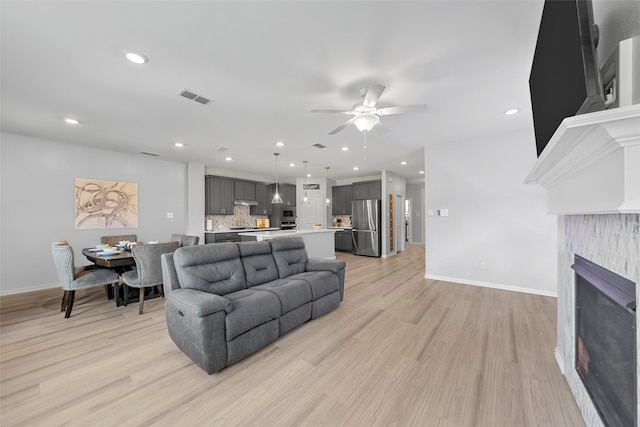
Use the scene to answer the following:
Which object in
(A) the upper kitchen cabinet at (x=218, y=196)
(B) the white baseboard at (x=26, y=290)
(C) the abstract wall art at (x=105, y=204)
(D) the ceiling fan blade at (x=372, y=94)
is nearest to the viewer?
(D) the ceiling fan blade at (x=372, y=94)

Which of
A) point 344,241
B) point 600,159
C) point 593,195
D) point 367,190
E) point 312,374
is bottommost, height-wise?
point 312,374

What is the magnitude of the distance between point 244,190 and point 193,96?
15.0ft

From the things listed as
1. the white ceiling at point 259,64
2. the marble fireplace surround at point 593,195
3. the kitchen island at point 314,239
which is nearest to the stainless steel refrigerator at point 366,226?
the kitchen island at point 314,239

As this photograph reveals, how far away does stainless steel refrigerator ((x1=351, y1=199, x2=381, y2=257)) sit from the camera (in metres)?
7.33

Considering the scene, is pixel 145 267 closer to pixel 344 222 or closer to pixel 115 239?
pixel 115 239

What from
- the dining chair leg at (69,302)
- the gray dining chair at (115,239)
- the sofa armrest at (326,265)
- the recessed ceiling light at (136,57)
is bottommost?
the dining chair leg at (69,302)

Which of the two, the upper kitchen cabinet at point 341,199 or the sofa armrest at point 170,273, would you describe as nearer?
the sofa armrest at point 170,273

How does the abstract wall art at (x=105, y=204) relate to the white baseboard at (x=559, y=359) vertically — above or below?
above

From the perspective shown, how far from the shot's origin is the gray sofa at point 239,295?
198 cm

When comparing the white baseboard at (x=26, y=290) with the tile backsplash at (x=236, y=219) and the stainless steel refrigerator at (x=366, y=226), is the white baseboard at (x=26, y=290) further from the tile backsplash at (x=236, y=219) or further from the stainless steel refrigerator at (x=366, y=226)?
the stainless steel refrigerator at (x=366, y=226)

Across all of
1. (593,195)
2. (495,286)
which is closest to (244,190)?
(495,286)

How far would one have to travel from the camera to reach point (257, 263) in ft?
10.2

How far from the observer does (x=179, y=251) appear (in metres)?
2.52

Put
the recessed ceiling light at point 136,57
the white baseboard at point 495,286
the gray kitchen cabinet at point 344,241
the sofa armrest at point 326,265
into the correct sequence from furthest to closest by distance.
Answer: the gray kitchen cabinet at point 344,241, the white baseboard at point 495,286, the sofa armrest at point 326,265, the recessed ceiling light at point 136,57
